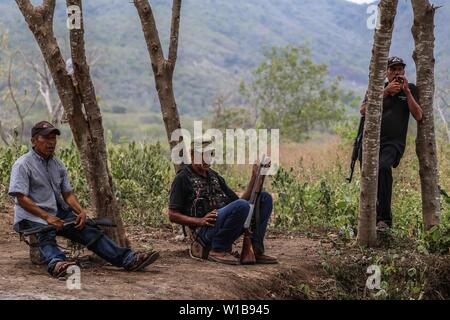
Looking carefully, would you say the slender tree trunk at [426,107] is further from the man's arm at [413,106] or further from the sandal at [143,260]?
the sandal at [143,260]

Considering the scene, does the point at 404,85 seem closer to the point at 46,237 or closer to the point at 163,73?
the point at 163,73

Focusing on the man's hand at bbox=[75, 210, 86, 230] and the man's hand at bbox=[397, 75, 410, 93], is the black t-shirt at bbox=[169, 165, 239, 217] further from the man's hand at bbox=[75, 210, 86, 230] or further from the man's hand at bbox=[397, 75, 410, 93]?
the man's hand at bbox=[397, 75, 410, 93]

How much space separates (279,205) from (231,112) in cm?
2588

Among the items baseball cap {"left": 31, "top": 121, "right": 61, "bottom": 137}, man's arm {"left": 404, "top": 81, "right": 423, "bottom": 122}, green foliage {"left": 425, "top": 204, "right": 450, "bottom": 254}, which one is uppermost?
man's arm {"left": 404, "top": 81, "right": 423, "bottom": 122}

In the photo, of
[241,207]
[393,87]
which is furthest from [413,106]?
[241,207]

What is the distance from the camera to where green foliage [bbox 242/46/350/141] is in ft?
124

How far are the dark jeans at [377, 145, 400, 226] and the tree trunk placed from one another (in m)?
2.59

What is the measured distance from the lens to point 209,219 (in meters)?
6.43

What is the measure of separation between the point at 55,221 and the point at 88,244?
1.11ft

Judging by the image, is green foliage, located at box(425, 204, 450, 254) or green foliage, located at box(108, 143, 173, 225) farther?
green foliage, located at box(108, 143, 173, 225)

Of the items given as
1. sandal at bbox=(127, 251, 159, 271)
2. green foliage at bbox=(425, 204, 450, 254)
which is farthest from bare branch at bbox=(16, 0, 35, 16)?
green foliage at bbox=(425, 204, 450, 254)

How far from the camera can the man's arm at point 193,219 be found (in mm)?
6426

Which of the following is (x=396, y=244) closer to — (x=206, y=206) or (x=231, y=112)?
(x=206, y=206)
